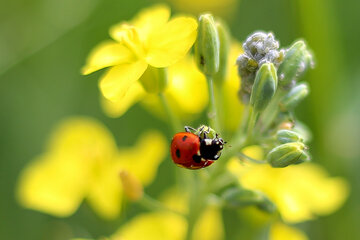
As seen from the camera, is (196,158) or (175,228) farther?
(175,228)

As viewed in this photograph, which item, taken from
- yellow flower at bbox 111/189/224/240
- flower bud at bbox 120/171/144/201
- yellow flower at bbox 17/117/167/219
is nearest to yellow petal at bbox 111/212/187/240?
yellow flower at bbox 111/189/224/240

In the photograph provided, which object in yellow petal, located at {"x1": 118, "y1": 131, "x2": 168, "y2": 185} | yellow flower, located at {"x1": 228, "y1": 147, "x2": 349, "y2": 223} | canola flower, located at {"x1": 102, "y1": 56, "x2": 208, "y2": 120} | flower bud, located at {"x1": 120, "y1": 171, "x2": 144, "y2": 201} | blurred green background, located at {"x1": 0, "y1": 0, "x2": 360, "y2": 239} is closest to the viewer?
flower bud, located at {"x1": 120, "y1": 171, "x2": 144, "y2": 201}

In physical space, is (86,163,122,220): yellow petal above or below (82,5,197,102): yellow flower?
below

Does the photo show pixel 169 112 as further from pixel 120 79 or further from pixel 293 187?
pixel 293 187

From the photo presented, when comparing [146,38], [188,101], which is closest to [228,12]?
[188,101]

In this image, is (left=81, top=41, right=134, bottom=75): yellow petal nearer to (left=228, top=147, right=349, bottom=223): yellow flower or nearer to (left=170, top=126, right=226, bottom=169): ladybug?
(left=170, top=126, right=226, bottom=169): ladybug

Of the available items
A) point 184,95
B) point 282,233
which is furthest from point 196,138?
point 282,233
